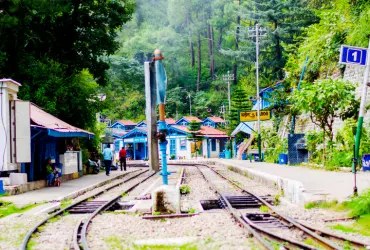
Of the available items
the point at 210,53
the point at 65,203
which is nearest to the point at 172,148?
the point at 210,53

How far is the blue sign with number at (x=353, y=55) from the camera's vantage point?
10.1 metres

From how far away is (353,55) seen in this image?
1012cm

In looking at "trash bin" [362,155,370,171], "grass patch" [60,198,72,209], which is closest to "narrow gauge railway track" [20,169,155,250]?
"grass patch" [60,198,72,209]

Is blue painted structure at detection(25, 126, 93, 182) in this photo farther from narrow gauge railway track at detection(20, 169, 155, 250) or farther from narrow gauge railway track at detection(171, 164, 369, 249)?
narrow gauge railway track at detection(171, 164, 369, 249)

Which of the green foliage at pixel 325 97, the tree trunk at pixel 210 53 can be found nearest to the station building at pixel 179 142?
the tree trunk at pixel 210 53

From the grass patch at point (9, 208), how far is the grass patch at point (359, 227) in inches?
286

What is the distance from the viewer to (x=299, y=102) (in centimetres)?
2191

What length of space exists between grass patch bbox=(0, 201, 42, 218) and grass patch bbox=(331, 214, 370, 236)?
7275mm

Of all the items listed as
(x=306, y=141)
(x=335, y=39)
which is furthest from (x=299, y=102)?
(x=335, y=39)

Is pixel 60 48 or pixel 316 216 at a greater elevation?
pixel 60 48

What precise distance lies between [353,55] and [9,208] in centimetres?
862

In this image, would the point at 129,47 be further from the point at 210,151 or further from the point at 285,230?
the point at 285,230

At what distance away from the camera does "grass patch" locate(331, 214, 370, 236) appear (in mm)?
7637

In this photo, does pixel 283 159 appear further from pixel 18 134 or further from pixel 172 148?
pixel 172 148
